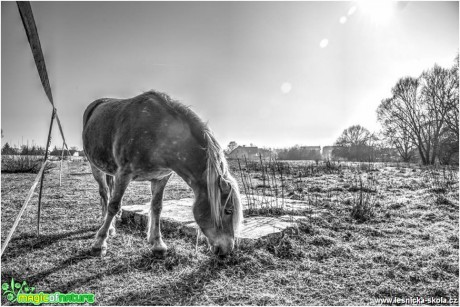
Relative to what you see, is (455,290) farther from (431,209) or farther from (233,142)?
(431,209)

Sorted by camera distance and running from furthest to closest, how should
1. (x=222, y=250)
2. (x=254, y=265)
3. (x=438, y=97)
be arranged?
(x=438, y=97) → (x=254, y=265) → (x=222, y=250)

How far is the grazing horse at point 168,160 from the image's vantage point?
2895 millimetres

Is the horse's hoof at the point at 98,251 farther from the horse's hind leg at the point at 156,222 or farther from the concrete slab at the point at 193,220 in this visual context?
the concrete slab at the point at 193,220

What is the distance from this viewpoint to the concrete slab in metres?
4.15

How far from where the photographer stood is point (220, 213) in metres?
2.90

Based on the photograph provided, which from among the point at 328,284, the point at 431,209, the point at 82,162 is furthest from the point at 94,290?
the point at 82,162

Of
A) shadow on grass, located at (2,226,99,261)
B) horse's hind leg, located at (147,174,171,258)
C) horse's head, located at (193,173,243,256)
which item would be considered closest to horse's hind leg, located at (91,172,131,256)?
horse's hind leg, located at (147,174,171,258)

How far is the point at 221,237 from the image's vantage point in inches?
113

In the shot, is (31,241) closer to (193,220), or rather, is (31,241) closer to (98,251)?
(98,251)

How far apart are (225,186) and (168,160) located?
84 cm

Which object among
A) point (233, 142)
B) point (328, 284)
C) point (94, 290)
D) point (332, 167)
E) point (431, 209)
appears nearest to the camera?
point (94, 290)

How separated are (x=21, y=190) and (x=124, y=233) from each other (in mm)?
6334

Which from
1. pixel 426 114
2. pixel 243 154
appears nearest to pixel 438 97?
pixel 426 114

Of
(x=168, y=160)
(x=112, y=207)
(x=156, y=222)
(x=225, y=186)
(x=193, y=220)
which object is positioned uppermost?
(x=168, y=160)
